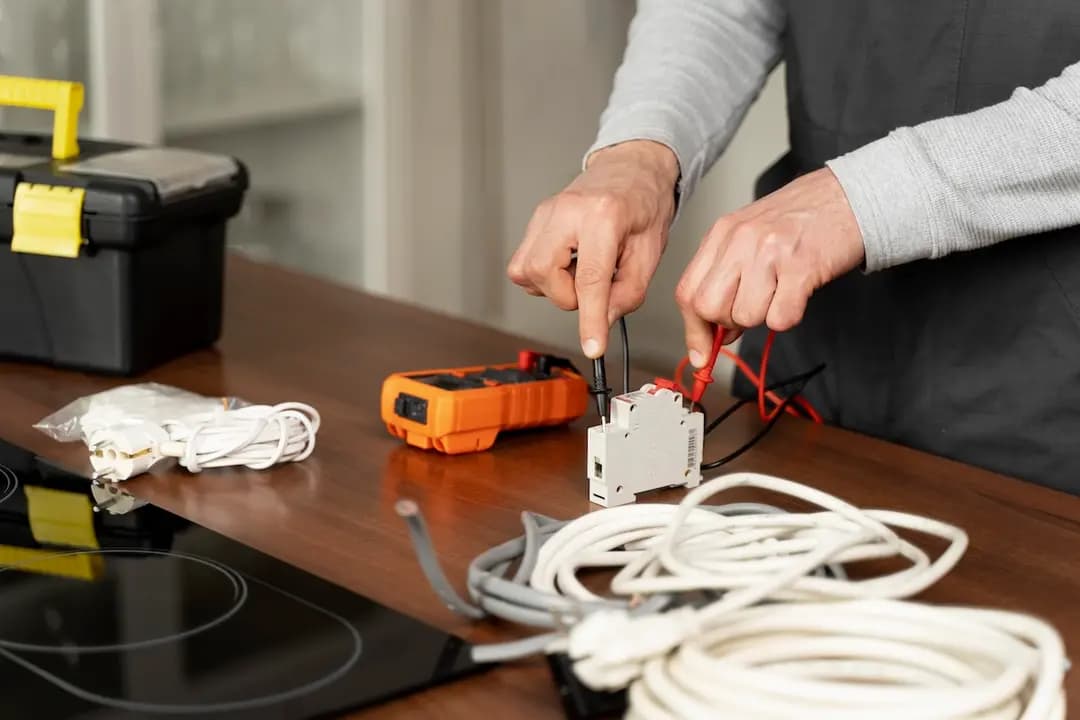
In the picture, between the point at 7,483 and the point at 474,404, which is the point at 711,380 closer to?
the point at 474,404

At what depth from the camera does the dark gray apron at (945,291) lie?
1114 mm

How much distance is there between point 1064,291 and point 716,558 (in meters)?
0.53

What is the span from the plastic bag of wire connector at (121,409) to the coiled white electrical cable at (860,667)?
0.55 meters

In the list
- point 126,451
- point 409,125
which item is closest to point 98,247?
point 126,451

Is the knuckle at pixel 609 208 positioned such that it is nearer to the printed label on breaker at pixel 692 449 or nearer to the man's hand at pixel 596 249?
the man's hand at pixel 596 249

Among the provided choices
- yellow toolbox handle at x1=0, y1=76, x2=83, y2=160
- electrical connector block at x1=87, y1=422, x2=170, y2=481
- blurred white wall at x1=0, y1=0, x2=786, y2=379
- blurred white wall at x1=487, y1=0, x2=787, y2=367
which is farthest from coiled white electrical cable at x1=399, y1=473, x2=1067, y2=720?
blurred white wall at x1=487, y1=0, x2=787, y2=367

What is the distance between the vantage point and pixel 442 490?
974mm

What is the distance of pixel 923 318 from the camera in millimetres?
→ 1220

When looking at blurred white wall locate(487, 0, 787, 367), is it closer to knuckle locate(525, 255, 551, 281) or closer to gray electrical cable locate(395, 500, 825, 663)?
knuckle locate(525, 255, 551, 281)

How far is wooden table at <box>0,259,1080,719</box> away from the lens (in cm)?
80

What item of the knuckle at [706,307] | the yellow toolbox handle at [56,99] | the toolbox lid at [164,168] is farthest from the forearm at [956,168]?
the yellow toolbox handle at [56,99]

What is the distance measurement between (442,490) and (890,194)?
0.38 meters

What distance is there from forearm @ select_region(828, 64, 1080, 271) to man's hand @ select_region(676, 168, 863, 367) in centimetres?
2

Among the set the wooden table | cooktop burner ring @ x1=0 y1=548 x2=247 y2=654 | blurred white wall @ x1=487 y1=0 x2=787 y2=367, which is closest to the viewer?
cooktop burner ring @ x1=0 y1=548 x2=247 y2=654
